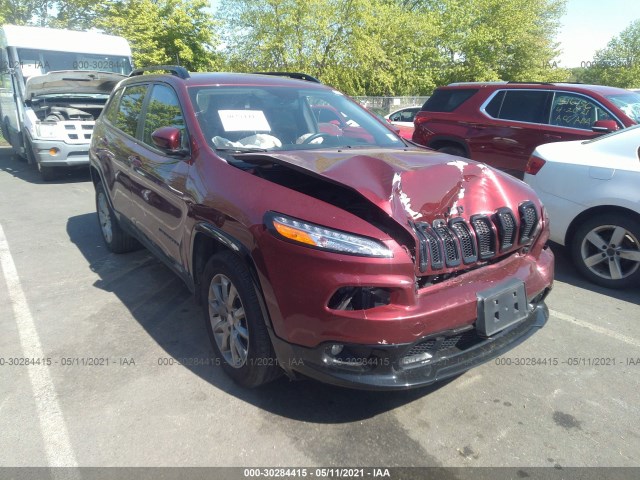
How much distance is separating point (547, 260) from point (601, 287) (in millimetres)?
1914

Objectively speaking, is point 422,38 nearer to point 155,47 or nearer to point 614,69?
point 155,47

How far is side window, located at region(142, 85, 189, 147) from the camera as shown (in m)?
3.47

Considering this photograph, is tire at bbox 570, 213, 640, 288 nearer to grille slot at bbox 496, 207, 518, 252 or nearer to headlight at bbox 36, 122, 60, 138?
grille slot at bbox 496, 207, 518, 252

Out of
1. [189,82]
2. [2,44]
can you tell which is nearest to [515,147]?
[189,82]

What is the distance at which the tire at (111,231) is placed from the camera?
16.8 ft

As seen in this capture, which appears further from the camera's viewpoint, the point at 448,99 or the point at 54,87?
the point at 54,87

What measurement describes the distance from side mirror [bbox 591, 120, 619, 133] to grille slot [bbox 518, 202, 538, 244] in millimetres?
4004

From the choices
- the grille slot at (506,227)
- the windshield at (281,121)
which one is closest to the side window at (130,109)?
the windshield at (281,121)

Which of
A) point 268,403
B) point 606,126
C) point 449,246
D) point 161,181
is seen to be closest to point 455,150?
point 606,126

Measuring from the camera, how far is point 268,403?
283 cm

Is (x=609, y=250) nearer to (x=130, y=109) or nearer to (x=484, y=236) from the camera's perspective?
(x=484, y=236)

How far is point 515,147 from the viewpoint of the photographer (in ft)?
23.1

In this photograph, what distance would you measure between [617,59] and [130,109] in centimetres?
5560

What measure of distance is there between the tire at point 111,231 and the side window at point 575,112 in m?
5.81
